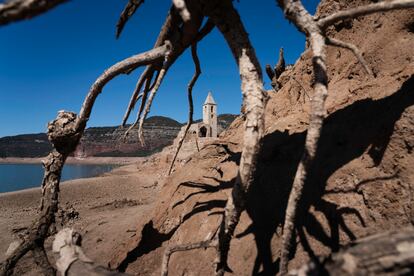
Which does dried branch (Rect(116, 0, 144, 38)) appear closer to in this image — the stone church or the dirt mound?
the dirt mound

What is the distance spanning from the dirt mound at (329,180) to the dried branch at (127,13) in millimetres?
2758

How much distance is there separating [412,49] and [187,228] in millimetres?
4412

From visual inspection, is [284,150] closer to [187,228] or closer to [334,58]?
[187,228]

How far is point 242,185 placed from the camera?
110 inches

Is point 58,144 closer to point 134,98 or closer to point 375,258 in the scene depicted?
point 134,98

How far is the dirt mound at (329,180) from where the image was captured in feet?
10.4

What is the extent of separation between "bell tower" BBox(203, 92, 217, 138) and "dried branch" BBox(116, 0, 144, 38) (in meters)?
46.5

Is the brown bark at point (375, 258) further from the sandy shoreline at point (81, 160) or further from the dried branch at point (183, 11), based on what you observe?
the sandy shoreline at point (81, 160)

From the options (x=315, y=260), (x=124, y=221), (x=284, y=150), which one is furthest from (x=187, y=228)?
(x=124, y=221)

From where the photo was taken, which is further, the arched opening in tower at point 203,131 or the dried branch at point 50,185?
the arched opening in tower at point 203,131

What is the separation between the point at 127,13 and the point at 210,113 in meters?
47.8

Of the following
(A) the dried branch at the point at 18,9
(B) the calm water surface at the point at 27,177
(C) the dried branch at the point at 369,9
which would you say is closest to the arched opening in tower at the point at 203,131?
(B) the calm water surface at the point at 27,177

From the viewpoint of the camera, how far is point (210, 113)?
5175 centimetres

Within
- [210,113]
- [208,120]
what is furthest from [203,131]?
[210,113]
